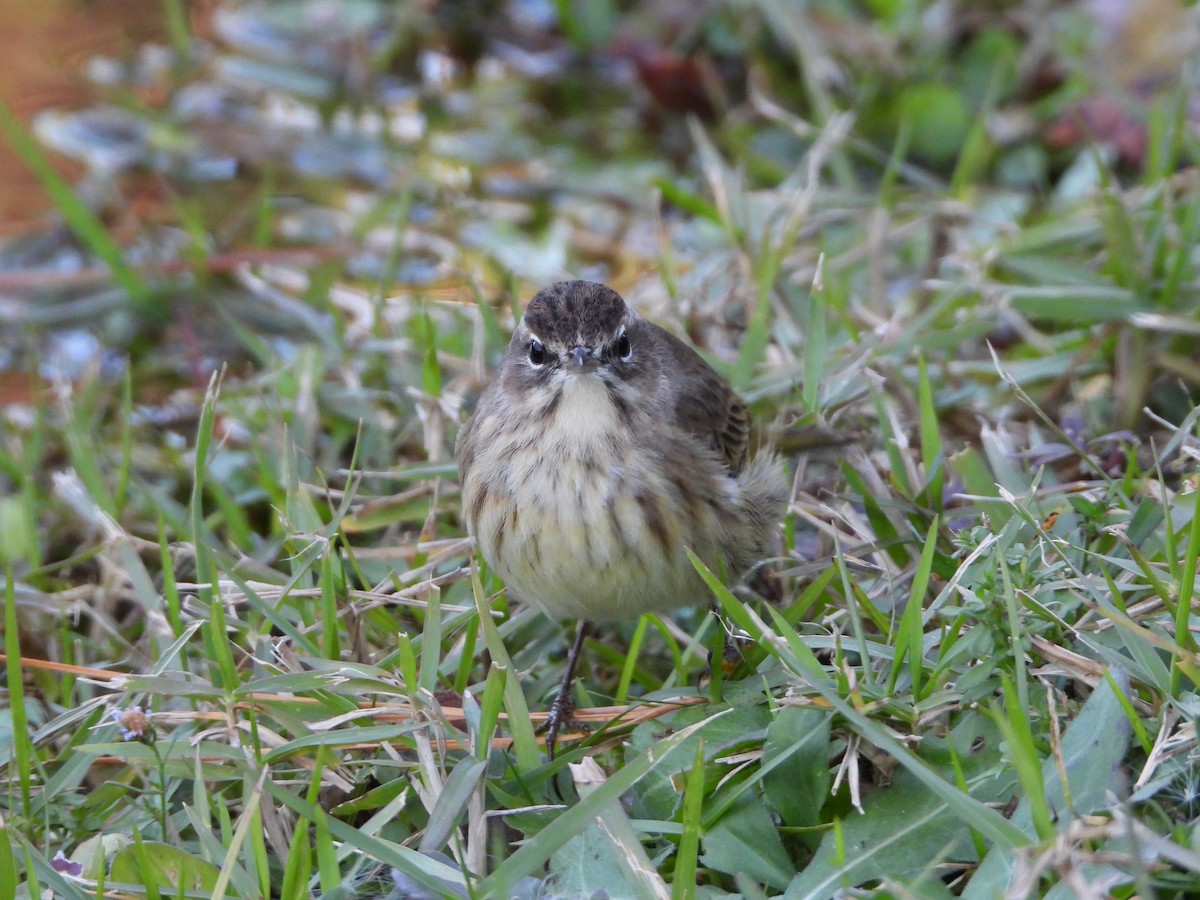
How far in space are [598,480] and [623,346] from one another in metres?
0.38

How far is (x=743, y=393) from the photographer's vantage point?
159 inches

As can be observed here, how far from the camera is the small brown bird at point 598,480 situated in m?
3.12

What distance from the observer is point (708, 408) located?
354 cm

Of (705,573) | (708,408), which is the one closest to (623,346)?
(708,408)

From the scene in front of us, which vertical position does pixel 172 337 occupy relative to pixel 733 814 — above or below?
below

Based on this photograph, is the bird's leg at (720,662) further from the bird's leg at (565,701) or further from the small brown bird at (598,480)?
the bird's leg at (565,701)

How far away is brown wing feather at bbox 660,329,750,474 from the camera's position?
3.46 meters

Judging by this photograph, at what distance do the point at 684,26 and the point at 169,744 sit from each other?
4.59 m

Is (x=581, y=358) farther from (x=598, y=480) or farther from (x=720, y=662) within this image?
(x=720, y=662)

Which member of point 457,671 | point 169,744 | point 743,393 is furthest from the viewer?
point 743,393

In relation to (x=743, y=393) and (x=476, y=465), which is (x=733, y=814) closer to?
(x=476, y=465)

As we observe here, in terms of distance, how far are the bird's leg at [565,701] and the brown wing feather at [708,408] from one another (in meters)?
0.54

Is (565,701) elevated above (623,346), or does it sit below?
below

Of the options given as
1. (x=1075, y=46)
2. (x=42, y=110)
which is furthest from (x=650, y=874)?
(x=42, y=110)
